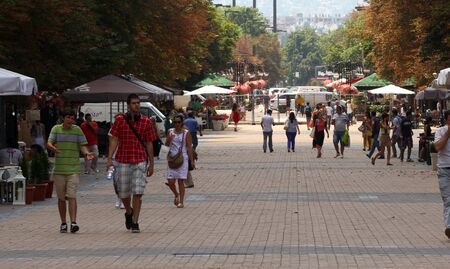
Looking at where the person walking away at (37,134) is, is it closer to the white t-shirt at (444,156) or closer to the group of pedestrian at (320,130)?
the group of pedestrian at (320,130)

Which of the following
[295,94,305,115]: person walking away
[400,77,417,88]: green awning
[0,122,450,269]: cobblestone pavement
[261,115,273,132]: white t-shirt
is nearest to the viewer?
[0,122,450,269]: cobblestone pavement

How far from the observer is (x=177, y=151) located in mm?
18906

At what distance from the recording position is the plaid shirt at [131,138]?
48.6 feet

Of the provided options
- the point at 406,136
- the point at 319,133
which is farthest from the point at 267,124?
the point at 406,136

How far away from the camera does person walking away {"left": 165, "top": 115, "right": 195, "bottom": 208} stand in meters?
18.9

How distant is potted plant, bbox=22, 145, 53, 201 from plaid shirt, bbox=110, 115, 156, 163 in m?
5.94

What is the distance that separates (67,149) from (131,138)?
1.04 m

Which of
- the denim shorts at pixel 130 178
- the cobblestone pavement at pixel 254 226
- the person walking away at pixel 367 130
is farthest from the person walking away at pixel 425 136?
the denim shorts at pixel 130 178

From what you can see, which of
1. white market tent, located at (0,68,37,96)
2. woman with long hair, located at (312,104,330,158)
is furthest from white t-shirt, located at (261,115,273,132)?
white market tent, located at (0,68,37,96)

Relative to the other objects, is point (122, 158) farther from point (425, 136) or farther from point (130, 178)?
point (425, 136)

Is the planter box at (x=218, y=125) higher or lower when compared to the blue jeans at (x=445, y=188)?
lower

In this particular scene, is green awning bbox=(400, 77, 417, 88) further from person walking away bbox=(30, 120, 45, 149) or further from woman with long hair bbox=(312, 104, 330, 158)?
person walking away bbox=(30, 120, 45, 149)

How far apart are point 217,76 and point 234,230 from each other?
70.5 metres

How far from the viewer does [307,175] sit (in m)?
27.1
